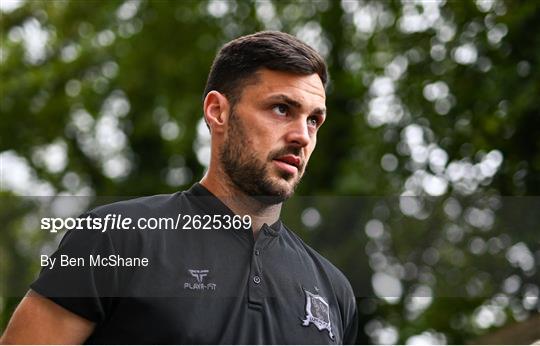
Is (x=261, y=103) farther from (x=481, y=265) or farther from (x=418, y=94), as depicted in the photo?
(x=418, y=94)

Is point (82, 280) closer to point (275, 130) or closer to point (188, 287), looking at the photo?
point (188, 287)

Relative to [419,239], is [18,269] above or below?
below

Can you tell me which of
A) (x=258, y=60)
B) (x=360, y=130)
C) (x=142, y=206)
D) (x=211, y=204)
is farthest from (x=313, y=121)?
(x=360, y=130)

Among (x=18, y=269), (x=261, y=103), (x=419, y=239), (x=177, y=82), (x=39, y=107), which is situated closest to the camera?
(x=261, y=103)

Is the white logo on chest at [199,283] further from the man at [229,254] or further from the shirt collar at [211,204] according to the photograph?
the shirt collar at [211,204]

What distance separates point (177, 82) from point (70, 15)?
2.48 metres

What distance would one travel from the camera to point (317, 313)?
7.66 ft

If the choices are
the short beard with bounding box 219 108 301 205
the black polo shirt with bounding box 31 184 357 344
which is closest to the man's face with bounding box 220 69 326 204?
the short beard with bounding box 219 108 301 205

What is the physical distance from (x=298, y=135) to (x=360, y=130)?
7.75 metres

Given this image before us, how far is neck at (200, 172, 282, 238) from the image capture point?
2434 millimetres

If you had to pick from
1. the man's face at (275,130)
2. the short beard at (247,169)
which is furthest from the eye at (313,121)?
the short beard at (247,169)

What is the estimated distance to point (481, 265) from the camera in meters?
5.58

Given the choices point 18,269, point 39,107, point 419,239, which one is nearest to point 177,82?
point 39,107

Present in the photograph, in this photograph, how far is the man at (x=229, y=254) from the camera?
217 cm
